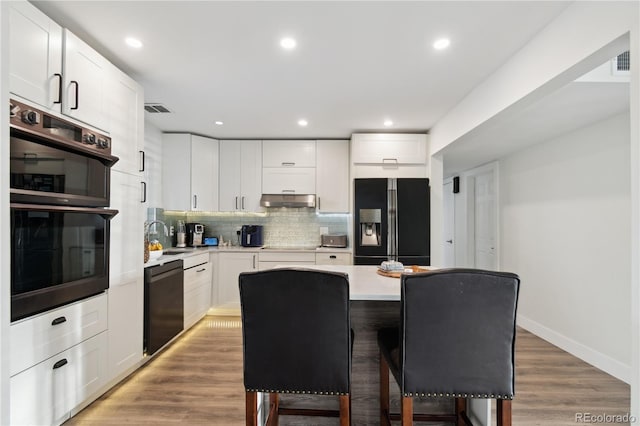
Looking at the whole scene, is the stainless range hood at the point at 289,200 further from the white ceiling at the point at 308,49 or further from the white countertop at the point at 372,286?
the white countertop at the point at 372,286

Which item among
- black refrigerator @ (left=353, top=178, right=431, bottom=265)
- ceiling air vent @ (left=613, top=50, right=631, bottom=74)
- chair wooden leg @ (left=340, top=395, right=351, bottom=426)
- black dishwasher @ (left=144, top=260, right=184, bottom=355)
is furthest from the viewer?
black refrigerator @ (left=353, top=178, right=431, bottom=265)

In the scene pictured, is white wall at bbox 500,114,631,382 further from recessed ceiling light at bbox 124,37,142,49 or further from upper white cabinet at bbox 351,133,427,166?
recessed ceiling light at bbox 124,37,142,49

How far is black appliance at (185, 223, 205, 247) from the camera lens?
4395 millimetres

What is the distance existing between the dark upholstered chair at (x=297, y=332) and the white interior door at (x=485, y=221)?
13.1ft

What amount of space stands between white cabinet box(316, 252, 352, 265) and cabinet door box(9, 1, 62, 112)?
118 inches

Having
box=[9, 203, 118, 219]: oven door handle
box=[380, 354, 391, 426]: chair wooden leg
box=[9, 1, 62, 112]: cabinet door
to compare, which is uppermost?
Answer: box=[9, 1, 62, 112]: cabinet door

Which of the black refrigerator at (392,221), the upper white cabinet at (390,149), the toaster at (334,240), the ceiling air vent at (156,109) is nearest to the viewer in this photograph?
the ceiling air vent at (156,109)

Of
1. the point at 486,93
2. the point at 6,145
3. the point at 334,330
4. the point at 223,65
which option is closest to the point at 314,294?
the point at 334,330

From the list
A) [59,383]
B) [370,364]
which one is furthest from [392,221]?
[59,383]

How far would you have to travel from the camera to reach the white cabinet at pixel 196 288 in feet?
11.4

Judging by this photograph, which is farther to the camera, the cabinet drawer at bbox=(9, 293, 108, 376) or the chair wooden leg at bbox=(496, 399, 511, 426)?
the cabinet drawer at bbox=(9, 293, 108, 376)

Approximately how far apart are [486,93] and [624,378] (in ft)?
8.56

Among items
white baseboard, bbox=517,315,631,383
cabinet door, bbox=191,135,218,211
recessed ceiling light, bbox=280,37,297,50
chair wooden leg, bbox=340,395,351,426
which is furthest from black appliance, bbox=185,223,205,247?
white baseboard, bbox=517,315,631,383

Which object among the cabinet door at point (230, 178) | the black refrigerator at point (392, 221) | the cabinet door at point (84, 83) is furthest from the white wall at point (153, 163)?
the black refrigerator at point (392, 221)
